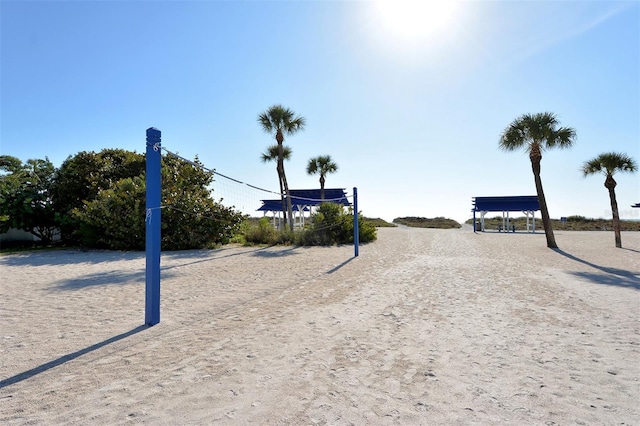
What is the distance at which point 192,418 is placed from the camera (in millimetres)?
2061

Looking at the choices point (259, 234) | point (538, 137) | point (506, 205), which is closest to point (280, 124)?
point (259, 234)

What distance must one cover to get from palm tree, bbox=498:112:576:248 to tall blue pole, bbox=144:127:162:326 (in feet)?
50.1

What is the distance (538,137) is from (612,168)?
395cm

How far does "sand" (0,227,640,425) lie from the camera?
2.17m

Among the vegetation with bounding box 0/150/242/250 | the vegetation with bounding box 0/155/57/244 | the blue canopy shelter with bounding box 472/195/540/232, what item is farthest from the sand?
the blue canopy shelter with bounding box 472/195/540/232

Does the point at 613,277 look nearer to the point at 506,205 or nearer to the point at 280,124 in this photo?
the point at 280,124

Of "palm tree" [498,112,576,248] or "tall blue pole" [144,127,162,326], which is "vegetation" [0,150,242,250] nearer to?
"tall blue pole" [144,127,162,326]

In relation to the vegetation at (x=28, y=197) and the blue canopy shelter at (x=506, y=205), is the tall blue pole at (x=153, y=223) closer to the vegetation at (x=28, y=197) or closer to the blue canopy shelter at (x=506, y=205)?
the vegetation at (x=28, y=197)

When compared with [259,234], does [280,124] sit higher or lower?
higher

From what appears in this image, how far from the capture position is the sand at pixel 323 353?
217cm

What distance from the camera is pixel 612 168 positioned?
15.1 metres

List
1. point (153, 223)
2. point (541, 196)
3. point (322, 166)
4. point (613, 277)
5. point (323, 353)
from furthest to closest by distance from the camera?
point (322, 166) < point (541, 196) < point (613, 277) < point (153, 223) < point (323, 353)

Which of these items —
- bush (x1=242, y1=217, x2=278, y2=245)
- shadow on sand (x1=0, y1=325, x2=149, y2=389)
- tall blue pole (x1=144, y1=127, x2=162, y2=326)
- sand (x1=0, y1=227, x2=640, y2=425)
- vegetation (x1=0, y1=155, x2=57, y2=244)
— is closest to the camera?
sand (x1=0, y1=227, x2=640, y2=425)

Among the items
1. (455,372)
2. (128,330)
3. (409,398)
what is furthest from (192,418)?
(128,330)
